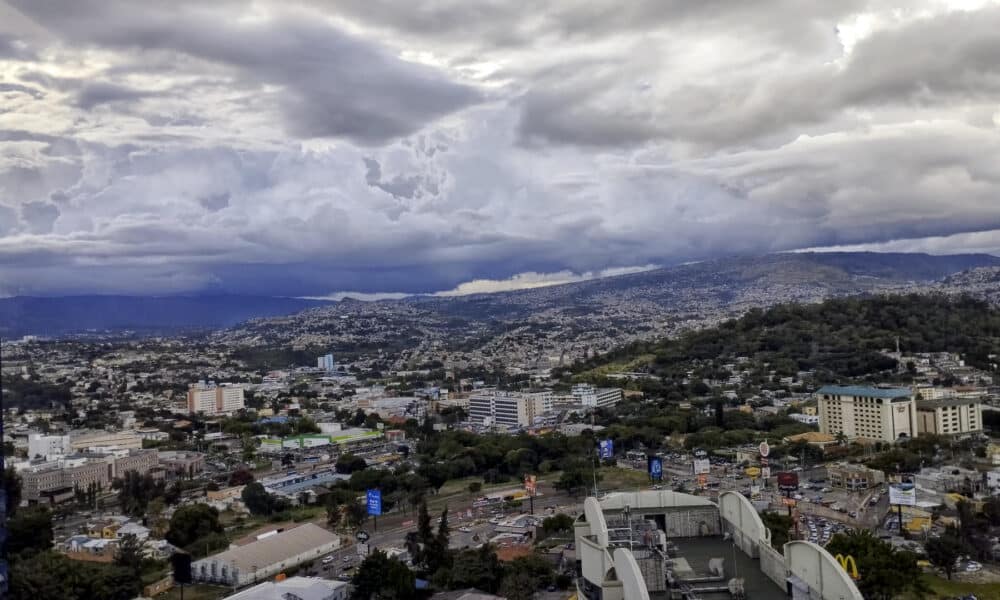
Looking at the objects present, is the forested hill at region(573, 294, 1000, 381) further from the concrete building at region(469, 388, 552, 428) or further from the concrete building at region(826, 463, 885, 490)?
the concrete building at region(826, 463, 885, 490)

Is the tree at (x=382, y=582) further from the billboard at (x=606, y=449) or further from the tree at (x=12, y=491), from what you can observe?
the billboard at (x=606, y=449)

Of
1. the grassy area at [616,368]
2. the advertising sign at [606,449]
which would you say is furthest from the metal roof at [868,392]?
the grassy area at [616,368]

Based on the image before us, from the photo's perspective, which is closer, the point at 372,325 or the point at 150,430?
the point at 150,430

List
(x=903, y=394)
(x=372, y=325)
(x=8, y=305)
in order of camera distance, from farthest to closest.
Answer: (x=372, y=325), (x=903, y=394), (x=8, y=305)

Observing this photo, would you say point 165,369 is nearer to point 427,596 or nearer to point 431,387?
point 431,387

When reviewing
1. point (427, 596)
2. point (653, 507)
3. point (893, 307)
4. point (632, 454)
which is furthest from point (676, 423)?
point (893, 307)

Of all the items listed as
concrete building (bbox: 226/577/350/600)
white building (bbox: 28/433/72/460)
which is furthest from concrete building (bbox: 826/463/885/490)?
white building (bbox: 28/433/72/460)

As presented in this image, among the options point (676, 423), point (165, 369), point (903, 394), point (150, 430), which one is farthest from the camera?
point (165, 369)

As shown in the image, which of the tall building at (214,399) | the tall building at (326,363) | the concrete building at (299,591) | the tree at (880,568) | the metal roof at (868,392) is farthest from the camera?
the tall building at (326,363)
